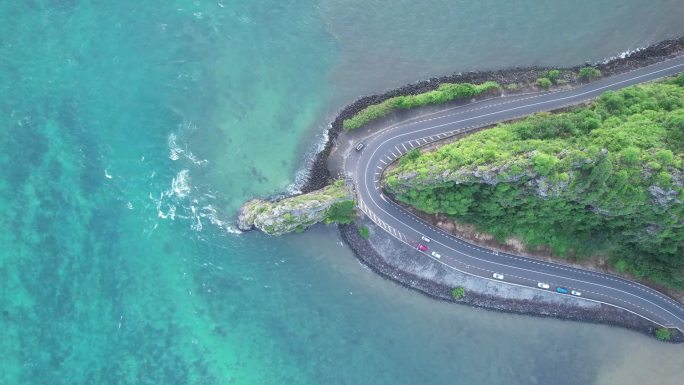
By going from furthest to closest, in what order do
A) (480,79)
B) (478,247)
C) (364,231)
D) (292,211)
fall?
(480,79) < (478,247) < (364,231) < (292,211)

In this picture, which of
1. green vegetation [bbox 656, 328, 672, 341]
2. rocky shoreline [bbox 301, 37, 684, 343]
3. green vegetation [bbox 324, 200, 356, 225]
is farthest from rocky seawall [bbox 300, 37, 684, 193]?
green vegetation [bbox 656, 328, 672, 341]

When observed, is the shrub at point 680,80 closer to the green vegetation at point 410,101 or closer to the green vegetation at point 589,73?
the green vegetation at point 589,73

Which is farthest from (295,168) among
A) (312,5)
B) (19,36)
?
(19,36)

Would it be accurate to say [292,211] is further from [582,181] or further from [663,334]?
[663,334]

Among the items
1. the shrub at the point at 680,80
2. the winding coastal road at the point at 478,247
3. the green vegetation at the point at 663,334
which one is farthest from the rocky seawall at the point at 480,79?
the green vegetation at the point at 663,334

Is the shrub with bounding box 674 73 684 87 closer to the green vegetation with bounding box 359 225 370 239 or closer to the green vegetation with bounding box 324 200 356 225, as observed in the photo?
the green vegetation with bounding box 359 225 370 239

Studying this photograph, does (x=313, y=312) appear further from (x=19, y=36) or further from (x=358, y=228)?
(x=19, y=36)

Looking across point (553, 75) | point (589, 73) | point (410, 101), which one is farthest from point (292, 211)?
point (589, 73)
